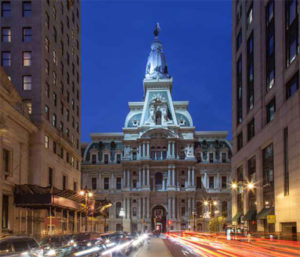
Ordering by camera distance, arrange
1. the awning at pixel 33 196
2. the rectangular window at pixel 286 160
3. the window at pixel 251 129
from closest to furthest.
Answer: the awning at pixel 33 196 → the rectangular window at pixel 286 160 → the window at pixel 251 129

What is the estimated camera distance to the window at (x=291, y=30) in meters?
45.3

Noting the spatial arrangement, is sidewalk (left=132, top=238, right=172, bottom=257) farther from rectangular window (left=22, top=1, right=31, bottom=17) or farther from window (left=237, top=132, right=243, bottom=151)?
window (left=237, top=132, right=243, bottom=151)

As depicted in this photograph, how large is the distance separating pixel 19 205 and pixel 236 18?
47.9 metres

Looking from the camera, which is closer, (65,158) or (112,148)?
(65,158)

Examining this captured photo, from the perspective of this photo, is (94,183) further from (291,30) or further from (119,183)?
(291,30)

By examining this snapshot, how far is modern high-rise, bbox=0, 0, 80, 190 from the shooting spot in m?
50.0

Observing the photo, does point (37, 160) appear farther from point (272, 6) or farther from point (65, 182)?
point (272, 6)

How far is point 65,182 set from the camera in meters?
63.4

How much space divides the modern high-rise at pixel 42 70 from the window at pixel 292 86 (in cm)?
2524

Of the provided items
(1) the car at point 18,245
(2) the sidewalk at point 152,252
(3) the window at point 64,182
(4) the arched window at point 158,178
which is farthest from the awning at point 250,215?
(4) the arched window at point 158,178

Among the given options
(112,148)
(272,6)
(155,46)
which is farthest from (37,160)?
(155,46)


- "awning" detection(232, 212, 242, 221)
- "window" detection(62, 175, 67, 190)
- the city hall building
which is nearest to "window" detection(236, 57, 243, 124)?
"awning" detection(232, 212, 242, 221)

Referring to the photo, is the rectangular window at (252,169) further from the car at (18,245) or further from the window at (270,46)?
the car at (18,245)

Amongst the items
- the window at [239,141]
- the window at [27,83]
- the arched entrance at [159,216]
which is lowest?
the arched entrance at [159,216]
